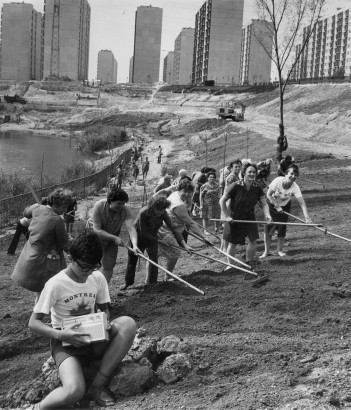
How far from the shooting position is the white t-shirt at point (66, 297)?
4.06m

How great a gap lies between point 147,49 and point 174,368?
169 metres

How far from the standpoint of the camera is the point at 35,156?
40.5m

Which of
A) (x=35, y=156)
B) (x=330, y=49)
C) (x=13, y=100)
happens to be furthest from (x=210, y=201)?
(x=330, y=49)

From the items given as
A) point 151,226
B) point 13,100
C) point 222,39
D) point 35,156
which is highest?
point 222,39

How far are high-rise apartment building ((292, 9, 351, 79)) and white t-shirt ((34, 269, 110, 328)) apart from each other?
337 feet

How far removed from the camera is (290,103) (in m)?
50.2

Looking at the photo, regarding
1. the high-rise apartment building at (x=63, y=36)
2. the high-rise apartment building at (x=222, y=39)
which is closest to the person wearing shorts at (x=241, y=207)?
the high-rise apartment building at (x=222, y=39)

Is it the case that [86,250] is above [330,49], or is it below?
below

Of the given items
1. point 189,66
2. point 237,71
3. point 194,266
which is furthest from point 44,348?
point 189,66

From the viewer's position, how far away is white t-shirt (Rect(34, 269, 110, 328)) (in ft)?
13.3

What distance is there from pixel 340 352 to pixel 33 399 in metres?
2.37

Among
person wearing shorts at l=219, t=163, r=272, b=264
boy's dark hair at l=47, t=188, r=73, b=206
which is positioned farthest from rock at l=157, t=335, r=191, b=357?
person wearing shorts at l=219, t=163, r=272, b=264

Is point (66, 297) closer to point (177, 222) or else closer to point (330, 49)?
point (177, 222)

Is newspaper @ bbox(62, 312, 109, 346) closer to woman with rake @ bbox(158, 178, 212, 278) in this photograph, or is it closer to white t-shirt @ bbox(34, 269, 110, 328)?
white t-shirt @ bbox(34, 269, 110, 328)
